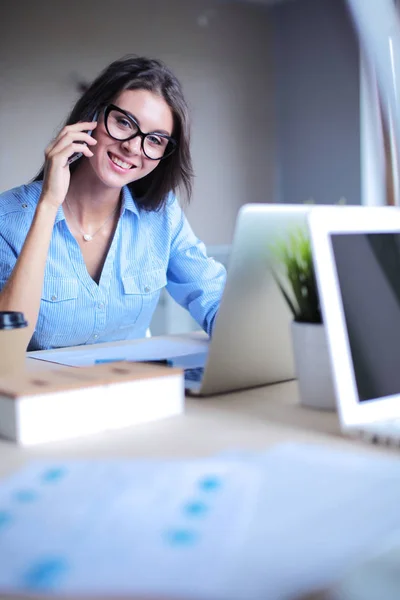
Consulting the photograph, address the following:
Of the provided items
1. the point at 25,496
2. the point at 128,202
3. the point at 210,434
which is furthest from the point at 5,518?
the point at 128,202

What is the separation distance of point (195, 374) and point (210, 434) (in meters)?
0.27

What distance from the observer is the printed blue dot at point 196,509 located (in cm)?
60

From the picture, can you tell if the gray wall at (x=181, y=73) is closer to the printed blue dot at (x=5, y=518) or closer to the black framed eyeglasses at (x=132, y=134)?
the black framed eyeglasses at (x=132, y=134)

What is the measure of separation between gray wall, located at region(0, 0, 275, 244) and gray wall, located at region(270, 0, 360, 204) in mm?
96

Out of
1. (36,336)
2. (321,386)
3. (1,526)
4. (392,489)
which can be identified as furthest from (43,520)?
Result: (36,336)

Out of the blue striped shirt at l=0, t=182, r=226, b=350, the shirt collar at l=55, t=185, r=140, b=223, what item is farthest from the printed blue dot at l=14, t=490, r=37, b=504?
the shirt collar at l=55, t=185, r=140, b=223

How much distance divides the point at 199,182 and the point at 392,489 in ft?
12.0

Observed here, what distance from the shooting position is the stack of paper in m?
0.49

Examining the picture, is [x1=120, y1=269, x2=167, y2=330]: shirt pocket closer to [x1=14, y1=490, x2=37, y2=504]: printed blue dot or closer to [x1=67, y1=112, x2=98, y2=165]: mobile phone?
[x1=67, y1=112, x2=98, y2=165]: mobile phone

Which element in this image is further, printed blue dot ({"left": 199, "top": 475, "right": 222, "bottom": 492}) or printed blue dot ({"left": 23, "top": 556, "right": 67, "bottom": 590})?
→ printed blue dot ({"left": 199, "top": 475, "right": 222, "bottom": 492})

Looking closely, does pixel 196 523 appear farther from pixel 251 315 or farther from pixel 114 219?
pixel 114 219

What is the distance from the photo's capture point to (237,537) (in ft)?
1.82

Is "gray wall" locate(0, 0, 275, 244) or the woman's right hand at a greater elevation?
"gray wall" locate(0, 0, 275, 244)

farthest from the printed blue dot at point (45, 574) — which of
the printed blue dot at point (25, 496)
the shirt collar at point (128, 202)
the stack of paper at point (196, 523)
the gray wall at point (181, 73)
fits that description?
the gray wall at point (181, 73)
